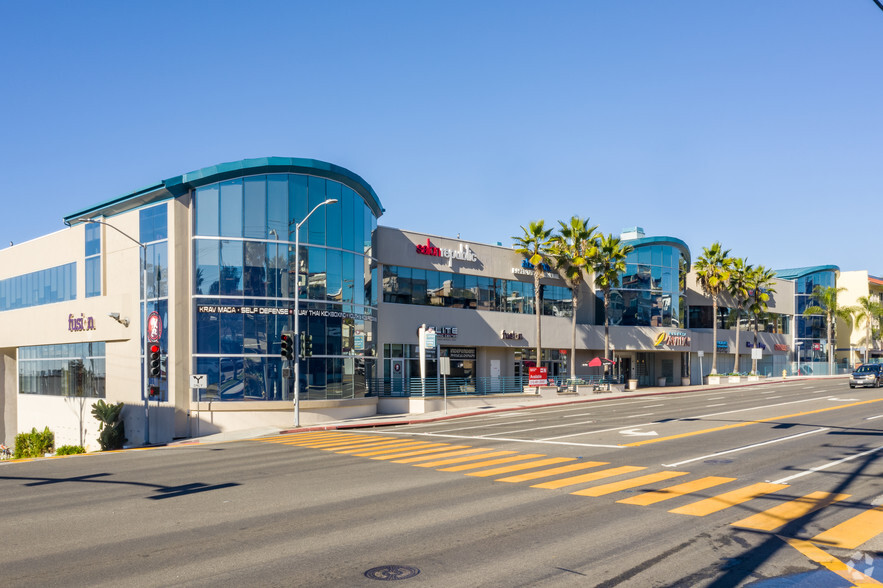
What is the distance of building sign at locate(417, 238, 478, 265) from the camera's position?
45.0m

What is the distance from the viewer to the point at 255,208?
33.8m

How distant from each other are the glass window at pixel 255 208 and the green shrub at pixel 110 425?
1117cm

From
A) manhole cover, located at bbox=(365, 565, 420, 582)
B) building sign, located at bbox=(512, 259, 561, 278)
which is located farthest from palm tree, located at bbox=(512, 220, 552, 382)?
manhole cover, located at bbox=(365, 565, 420, 582)

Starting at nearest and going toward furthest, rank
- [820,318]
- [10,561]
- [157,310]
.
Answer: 1. [10,561]
2. [157,310]
3. [820,318]

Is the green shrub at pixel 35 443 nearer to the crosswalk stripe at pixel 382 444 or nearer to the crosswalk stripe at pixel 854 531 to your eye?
the crosswalk stripe at pixel 382 444

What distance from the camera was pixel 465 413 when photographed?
3812 cm

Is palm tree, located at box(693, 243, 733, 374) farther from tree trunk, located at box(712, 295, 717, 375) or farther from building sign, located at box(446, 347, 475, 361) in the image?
building sign, located at box(446, 347, 475, 361)

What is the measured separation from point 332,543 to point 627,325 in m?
51.1

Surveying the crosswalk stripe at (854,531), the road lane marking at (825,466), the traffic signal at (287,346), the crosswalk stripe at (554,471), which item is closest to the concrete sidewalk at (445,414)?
the traffic signal at (287,346)

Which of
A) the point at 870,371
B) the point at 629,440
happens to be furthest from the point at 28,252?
the point at 870,371

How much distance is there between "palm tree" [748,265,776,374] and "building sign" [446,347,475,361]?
3497cm

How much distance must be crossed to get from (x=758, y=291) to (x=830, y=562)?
A: 69184 millimetres

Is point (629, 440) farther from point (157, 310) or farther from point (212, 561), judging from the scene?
point (157, 310)

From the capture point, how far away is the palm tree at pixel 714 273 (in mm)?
63750
